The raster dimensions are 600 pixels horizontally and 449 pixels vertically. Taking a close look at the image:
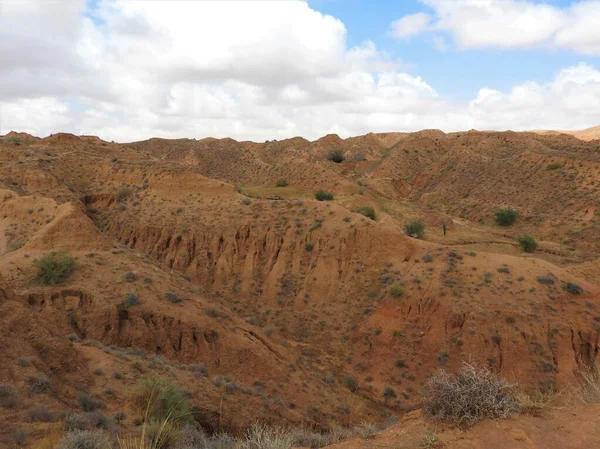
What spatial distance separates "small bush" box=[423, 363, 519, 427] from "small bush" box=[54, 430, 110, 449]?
4.82 metres

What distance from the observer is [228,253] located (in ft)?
92.9

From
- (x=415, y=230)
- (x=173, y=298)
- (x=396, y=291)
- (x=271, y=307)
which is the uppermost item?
(x=415, y=230)

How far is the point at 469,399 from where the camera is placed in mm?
6465

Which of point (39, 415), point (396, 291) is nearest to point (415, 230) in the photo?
point (396, 291)

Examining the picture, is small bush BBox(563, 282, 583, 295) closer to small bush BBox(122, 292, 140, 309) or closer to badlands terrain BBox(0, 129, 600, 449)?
badlands terrain BBox(0, 129, 600, 449)

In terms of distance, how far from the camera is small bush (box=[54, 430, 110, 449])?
633 centimetres

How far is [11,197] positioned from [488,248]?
32.2 metres

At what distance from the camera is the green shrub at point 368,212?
3379 centimetres

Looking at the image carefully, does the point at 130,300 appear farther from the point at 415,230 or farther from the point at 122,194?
the point at 415,230

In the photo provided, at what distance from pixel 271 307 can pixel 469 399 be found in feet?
63.2

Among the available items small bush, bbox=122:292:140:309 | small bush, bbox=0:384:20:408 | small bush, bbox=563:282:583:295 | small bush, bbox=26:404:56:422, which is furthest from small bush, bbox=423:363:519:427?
small bush, bbox=563:282:583:295

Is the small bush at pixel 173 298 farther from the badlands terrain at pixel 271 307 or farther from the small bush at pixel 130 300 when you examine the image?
the small bush at pixel 130 300

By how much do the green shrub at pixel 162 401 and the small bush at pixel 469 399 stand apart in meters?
5.25

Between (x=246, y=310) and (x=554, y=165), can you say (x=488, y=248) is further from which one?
(x=554, y=165)
